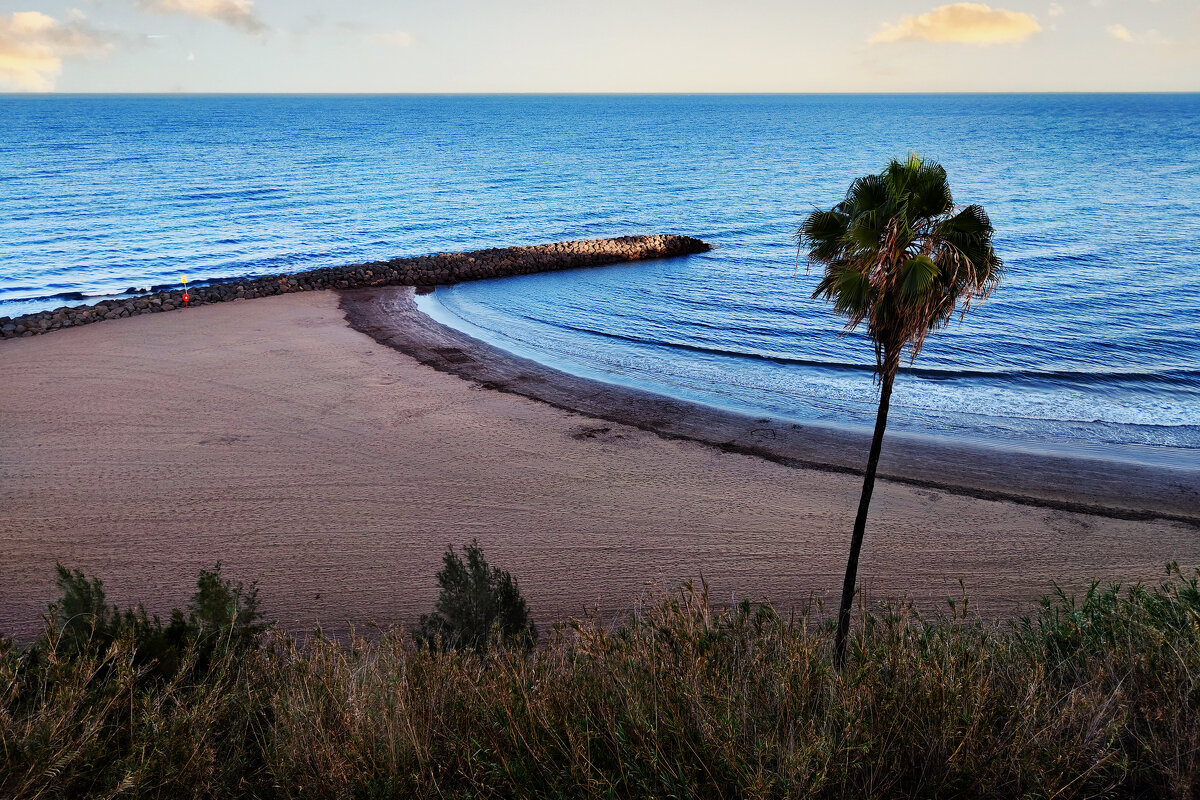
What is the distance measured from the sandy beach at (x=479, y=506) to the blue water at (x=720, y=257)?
467 cm

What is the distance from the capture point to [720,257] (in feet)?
153

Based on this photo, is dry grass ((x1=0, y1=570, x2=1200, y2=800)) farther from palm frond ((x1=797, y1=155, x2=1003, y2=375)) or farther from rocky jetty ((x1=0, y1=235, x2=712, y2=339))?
rocky jetty ((x1=0, y1=235, x2=712, y2=339))

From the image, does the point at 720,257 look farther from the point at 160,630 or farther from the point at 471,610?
the point at 160,630

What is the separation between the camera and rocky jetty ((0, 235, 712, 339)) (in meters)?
31.4

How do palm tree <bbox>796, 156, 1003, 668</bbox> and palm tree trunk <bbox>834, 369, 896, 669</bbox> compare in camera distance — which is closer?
palm tree <bbox>796, 156, 1003, 668</bbox>

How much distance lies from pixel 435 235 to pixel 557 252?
12.7 metres

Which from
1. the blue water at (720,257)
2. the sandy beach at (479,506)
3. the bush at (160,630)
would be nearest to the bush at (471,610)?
the sandy beach at (479,506)

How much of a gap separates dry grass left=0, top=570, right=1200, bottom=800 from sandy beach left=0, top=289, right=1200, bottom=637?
414cm

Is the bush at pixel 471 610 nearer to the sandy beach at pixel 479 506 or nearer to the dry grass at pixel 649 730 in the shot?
the sandy beach at pixel 479 506

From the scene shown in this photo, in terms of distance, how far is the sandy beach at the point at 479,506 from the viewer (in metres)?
13.7

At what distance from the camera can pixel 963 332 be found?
3098cm

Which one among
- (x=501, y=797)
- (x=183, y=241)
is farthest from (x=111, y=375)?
(x=183, y=241)

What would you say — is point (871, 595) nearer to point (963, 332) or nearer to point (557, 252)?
point (963, 332)

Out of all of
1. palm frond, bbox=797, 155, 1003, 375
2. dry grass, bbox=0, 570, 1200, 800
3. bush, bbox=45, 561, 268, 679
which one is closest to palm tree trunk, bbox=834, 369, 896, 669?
palm frond, bbox=797, 155, 1003, 375
